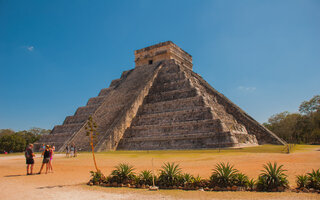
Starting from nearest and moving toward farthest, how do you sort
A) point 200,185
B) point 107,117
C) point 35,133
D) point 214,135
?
point 200,185 < point 214,135 < point 107,117 < point 35,133

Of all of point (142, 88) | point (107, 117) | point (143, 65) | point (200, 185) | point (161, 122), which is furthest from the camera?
point (143, 65)

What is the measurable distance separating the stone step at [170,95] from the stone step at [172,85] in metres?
0.92

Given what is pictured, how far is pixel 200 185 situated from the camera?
5523 millimetres

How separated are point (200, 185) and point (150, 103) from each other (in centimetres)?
1549

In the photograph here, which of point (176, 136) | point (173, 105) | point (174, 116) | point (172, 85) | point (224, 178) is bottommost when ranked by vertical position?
point (224, 178)

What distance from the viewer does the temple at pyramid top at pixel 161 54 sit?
27.8 metres

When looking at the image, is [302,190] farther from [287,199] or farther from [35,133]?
[35,133]

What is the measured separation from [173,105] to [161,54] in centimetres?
1092

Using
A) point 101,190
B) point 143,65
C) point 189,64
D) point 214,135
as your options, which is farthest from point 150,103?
point 101,190

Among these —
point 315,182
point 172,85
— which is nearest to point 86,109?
point 172,85

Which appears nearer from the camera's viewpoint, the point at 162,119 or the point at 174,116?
the point at 174,116

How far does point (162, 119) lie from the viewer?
18.2 m

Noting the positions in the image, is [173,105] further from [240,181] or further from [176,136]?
[240,181]

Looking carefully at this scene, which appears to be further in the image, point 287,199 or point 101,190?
point 101,190
